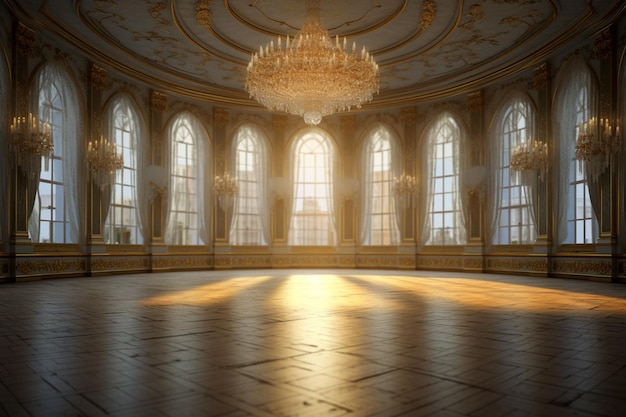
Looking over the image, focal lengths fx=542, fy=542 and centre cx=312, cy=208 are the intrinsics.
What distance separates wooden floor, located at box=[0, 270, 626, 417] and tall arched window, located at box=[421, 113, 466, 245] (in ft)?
29.3

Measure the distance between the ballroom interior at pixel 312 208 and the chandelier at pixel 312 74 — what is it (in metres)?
0.05

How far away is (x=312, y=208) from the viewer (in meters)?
17.1

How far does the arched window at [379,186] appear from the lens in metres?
16.3

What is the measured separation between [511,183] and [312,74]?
22.8 feet

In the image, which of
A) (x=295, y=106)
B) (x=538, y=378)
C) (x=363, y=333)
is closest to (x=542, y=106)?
(x=295, y=106)

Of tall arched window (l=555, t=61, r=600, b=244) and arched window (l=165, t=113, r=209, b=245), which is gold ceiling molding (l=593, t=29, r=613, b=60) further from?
arched window (l=165, t=113, r=209, b=245)

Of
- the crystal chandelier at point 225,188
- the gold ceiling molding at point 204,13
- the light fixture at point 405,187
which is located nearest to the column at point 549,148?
the light fixture at point 405,187

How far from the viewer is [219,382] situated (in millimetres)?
2783

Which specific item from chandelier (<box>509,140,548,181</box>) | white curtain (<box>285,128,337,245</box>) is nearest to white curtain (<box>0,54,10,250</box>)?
white curtain (<box>285,128,337,245</box>)

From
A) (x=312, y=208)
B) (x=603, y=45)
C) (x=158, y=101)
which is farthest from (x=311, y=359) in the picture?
(x=312, y=208)

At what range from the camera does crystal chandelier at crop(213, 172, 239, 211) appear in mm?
15594

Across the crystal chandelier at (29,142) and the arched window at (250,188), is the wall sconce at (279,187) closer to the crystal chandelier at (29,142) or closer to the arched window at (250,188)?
the arched window at (250,188)

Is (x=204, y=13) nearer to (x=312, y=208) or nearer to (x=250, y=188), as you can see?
(x=250, y=188)

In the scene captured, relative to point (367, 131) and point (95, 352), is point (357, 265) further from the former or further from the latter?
point (95, 352)
